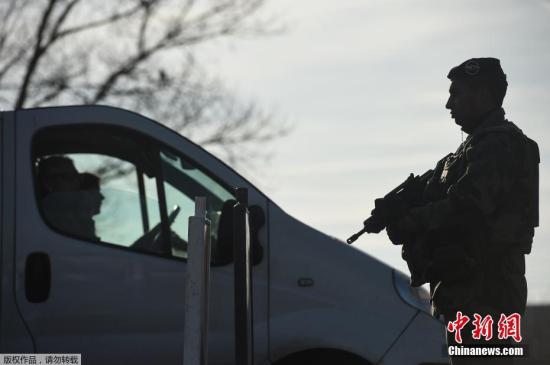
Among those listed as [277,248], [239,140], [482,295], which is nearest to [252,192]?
[277,248]

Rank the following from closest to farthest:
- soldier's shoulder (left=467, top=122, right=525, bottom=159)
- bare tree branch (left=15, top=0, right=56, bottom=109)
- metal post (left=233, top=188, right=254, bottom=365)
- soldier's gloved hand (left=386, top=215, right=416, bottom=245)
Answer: metal post (left=233, top=188, right=254, bottom=365), soldier's shoulder (left=467, top=122, right=525, bottom=159), soldier's gloved hand (left=386, top=215, right=416, bottom=245), bare tree branch (left=15, top=0, right=56, bottom=109)

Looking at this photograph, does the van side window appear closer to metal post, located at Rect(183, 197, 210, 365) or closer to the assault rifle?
the assault rifle

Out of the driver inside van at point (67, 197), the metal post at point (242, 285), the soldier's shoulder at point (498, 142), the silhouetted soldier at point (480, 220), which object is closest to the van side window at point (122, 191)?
the driver inside van at point (67, 197)

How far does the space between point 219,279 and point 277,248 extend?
1.09ft

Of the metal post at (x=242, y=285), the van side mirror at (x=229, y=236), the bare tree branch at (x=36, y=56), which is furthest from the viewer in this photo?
the bare tree branch at (x=36, y=56)

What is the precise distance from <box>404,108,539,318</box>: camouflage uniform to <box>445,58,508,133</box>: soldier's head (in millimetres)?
88

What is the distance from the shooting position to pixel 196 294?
16.1ft

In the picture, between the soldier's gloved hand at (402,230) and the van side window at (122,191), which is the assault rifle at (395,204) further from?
the van side window at (122,191)

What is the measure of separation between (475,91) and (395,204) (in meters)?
0.57

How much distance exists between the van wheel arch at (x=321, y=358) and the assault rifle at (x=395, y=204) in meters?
1.18

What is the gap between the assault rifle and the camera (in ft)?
17.8

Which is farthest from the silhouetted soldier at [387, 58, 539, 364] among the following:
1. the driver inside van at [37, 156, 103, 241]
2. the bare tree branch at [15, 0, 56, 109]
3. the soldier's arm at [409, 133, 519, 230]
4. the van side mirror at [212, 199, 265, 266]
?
the bare tree branch at [15, 0, 56, 109]

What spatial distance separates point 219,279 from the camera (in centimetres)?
664

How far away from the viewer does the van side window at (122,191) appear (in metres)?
6.76
